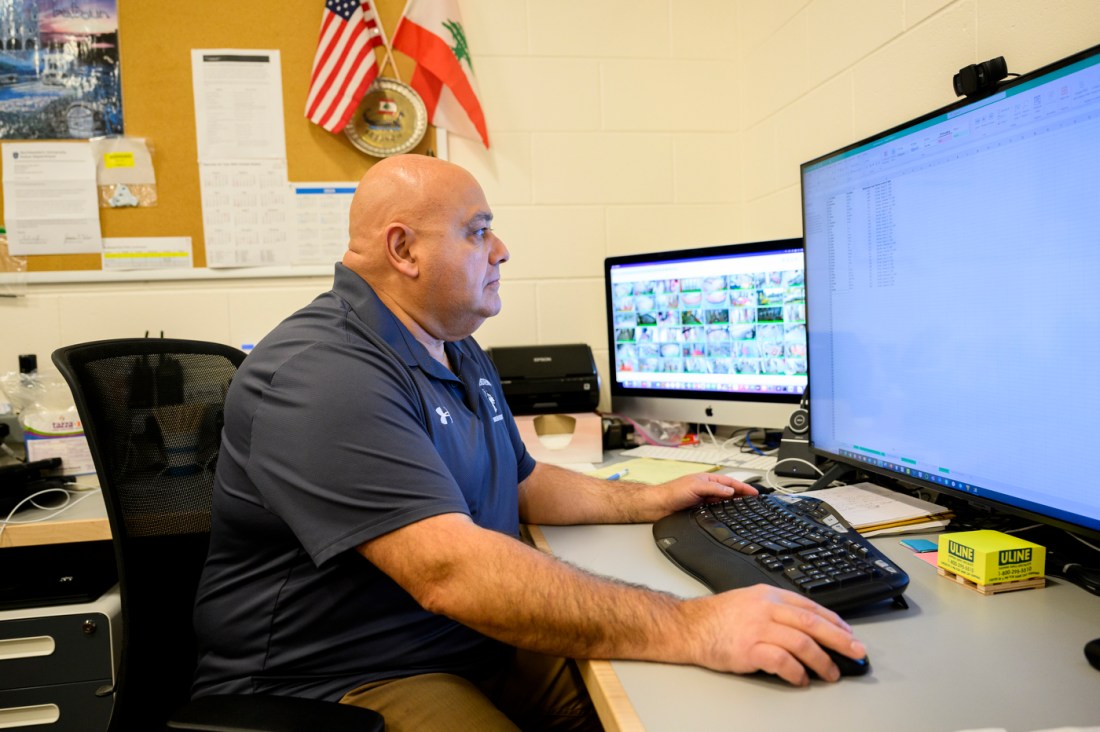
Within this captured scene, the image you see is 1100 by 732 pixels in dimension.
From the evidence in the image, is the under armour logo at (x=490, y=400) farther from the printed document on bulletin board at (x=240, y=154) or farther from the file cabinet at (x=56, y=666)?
the printed document on bulletin board at (x=240, y=154)

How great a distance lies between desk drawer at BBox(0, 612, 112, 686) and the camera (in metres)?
1.45

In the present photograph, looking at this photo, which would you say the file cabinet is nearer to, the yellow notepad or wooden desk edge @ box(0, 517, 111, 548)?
wooden desk edge @ box(0, 517, 111, 548)

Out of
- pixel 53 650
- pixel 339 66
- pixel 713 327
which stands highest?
pixel 339 66

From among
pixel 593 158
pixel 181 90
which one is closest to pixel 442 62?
pixel 593 158

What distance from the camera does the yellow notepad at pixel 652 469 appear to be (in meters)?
1.59

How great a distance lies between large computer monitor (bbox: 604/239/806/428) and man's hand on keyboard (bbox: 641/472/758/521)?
0.58 meters

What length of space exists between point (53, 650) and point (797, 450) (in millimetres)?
1579

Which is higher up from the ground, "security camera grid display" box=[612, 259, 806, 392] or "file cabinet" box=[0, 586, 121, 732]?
"security camera grid display" box=[612, 259, 806, 392]

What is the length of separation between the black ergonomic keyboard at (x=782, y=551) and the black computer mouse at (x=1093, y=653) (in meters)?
0.17

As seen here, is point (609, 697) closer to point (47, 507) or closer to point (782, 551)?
point (782, 551)

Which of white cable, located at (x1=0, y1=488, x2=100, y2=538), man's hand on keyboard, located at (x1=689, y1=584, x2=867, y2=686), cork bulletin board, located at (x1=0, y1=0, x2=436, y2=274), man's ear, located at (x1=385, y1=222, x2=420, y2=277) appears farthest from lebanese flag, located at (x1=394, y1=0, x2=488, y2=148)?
man's hand on keyboard, located at (x1=689, y1=584, x2=867, y2=686)

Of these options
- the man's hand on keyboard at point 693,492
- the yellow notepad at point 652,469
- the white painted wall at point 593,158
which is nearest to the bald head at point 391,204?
the man's hand on keyboard at point 693,492

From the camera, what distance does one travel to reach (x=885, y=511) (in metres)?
1.16

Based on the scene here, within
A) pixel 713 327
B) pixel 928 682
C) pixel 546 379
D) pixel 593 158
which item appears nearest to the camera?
pixel 928 682
